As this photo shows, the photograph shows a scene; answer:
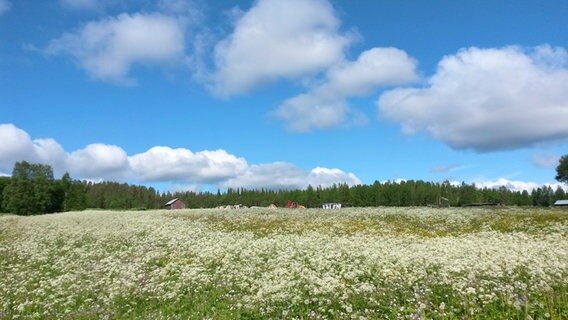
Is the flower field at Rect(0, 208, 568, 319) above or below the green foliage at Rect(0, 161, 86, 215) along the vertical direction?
below

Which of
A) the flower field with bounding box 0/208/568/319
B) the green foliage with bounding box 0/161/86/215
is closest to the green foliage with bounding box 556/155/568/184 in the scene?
the flower field with bounding box 0/208/568/319

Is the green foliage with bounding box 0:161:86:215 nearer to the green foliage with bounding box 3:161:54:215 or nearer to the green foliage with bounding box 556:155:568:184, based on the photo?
the green foliage with bounding box 3:161:54:215

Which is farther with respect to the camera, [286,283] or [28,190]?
[28,190]

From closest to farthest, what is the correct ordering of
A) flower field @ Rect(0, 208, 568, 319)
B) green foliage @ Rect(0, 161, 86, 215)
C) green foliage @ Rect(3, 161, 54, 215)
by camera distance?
flower field @ Rect(0, 208, 568, 319), green foliage @ Rect(3, 161, 54, 215), green foliage @ Rect(0, 161, 86, 215)

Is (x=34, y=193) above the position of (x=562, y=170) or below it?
below

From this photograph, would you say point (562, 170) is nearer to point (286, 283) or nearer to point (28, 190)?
point (286, 283)

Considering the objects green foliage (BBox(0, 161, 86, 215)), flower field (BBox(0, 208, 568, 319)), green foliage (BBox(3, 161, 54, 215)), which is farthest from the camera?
green foliage (BBox(0, 161, 86, 215))

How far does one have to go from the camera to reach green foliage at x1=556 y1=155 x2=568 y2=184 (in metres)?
120

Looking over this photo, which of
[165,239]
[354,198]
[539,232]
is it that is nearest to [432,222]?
[539,232]

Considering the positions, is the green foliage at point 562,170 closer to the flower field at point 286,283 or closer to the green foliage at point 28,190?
the flower field at point 286,283

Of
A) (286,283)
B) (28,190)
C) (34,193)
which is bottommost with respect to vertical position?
(286,283)

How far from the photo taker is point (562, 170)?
121062 mm

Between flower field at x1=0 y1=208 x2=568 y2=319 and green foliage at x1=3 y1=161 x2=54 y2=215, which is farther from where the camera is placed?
green foliage at x1=3 y1=161 x2=54 y2=215

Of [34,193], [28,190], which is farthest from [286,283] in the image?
[28,190]
